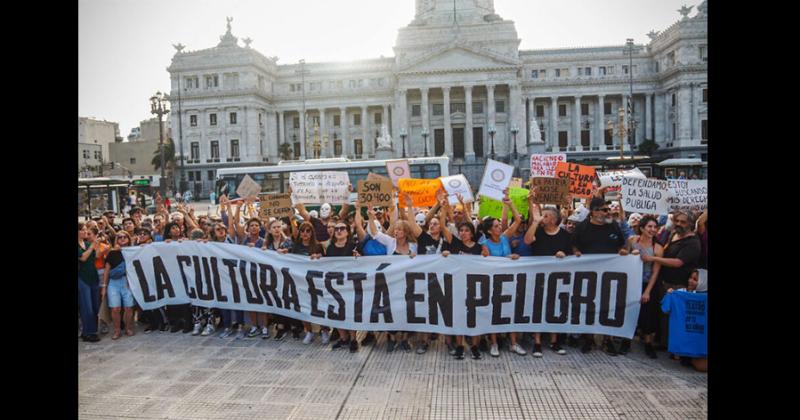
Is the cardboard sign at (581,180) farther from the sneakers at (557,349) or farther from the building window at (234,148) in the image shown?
the building window at (234,148)

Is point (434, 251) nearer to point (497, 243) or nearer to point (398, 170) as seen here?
point (497, 243)

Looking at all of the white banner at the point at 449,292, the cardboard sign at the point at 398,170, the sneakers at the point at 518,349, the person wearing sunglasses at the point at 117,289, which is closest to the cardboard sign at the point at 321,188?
the cardboard sign at the point at 398,170

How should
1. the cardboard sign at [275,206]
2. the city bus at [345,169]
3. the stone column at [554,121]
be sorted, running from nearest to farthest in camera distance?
the cardboard sign at [275,206] < the city bus at [345,169] < the stone column at [554,121]

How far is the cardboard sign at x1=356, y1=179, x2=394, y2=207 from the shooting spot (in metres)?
7.38

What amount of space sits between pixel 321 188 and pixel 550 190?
3.92m

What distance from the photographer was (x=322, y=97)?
63250 millimetres

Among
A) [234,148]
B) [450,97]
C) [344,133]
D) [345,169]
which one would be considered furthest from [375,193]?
[234,148]

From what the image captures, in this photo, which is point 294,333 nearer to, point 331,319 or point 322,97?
point 331,319

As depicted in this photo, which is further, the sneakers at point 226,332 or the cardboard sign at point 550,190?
the sneakers at point 226,332

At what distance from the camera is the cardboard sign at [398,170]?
8820 mm

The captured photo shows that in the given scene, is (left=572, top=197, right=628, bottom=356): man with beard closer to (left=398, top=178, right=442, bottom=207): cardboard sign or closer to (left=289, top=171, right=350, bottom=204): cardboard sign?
(left=398, top=178, right=442, bottom=207): cardboard sign

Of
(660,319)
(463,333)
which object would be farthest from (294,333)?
(660,319)

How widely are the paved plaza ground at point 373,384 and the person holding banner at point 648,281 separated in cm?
28
